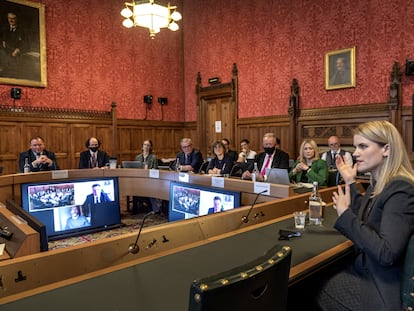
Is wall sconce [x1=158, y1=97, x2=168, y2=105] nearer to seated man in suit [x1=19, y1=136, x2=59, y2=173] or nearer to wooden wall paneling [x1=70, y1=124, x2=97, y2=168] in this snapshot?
wooden wall paneling [x1=70, y1=124, x2=97, y2=168]

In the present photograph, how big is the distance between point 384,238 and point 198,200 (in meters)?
2.15

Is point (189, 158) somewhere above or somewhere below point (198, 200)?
above

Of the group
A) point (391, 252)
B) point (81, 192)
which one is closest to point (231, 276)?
point (391, 252)

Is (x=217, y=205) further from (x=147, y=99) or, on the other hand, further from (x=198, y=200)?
(x=147, y=99)

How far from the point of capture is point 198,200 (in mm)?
3301

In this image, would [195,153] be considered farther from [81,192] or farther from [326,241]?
[326,241]

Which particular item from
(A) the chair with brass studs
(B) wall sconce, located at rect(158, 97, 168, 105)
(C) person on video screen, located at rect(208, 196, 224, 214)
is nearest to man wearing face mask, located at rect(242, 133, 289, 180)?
(C) person on video screen, located at rect(208, 196, 224, 214)

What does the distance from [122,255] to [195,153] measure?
3753 millimetres

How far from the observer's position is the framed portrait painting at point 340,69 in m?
6.02

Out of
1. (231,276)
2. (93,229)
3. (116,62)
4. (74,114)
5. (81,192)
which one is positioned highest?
(116,62)

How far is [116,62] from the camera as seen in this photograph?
798 centimetres

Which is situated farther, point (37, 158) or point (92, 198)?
point (37, 158)

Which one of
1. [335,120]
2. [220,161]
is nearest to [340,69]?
[335,120]

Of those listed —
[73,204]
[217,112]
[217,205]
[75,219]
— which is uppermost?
[217,112]
